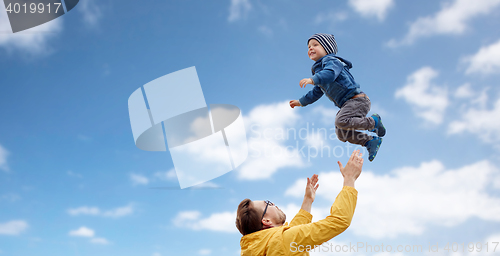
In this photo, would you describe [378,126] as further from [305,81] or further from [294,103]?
[305,81]

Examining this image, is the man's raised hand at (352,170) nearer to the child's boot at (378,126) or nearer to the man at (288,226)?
the man at (288,226)

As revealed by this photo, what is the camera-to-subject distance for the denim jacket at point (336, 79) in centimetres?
495

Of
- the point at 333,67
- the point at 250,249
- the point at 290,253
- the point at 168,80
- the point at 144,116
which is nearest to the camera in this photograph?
the point at 290,253

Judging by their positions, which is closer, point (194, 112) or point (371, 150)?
point (371, 150)

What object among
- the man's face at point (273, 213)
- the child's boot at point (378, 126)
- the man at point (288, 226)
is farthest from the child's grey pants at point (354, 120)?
the man's face at point (273, 213)

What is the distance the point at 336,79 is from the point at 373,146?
117cm

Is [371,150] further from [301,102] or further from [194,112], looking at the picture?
[194,112]

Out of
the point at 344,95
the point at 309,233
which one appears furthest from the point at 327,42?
the point at 309,233

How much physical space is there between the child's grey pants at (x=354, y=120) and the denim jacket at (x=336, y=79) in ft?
0.44

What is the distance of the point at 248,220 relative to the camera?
3.88m

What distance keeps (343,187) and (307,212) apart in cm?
117

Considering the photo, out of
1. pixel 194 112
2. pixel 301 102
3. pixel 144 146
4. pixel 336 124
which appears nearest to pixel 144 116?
pixel 144 146

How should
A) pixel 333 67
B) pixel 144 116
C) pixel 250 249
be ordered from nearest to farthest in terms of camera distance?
pixel 250 249 → pixel 333 67 → pixel 144 116

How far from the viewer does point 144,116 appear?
8.42m
